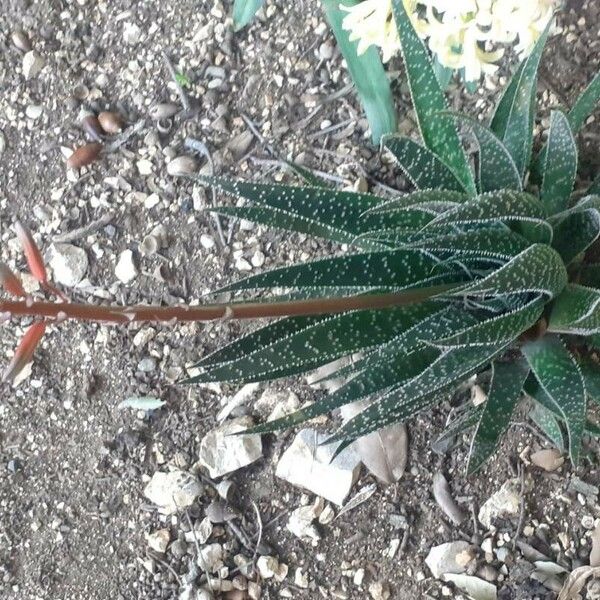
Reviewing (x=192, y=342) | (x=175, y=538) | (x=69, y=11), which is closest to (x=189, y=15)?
(x=69, y=11)

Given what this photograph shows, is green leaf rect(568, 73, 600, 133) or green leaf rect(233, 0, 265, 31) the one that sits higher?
green leaf rect(233, 0, 265, 31)

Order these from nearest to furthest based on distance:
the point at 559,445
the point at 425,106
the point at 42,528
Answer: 1. the point at 425,106
2. the point at 559,445
3. the point at 42,528

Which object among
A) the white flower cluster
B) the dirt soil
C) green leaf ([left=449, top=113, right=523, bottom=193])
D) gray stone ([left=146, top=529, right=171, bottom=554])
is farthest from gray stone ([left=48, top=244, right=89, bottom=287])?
green leaf ([left=449, top=113, right=523, bottom=193])

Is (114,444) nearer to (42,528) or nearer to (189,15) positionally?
(42,528)

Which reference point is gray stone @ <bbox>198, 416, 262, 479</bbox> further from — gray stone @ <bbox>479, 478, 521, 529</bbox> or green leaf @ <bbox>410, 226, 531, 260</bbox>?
green leaf @ <bbox>410, 226, 531, 260</bbox>

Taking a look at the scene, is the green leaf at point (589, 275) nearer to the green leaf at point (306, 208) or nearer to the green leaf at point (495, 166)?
the green leaf at point (495, 166)

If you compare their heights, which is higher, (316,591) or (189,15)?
(189,15)

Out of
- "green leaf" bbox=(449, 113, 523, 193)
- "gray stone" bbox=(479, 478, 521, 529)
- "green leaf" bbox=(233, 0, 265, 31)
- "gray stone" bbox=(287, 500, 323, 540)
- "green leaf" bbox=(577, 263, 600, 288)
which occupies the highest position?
"green leaf" bbox=(233, 0, 265, 31)
